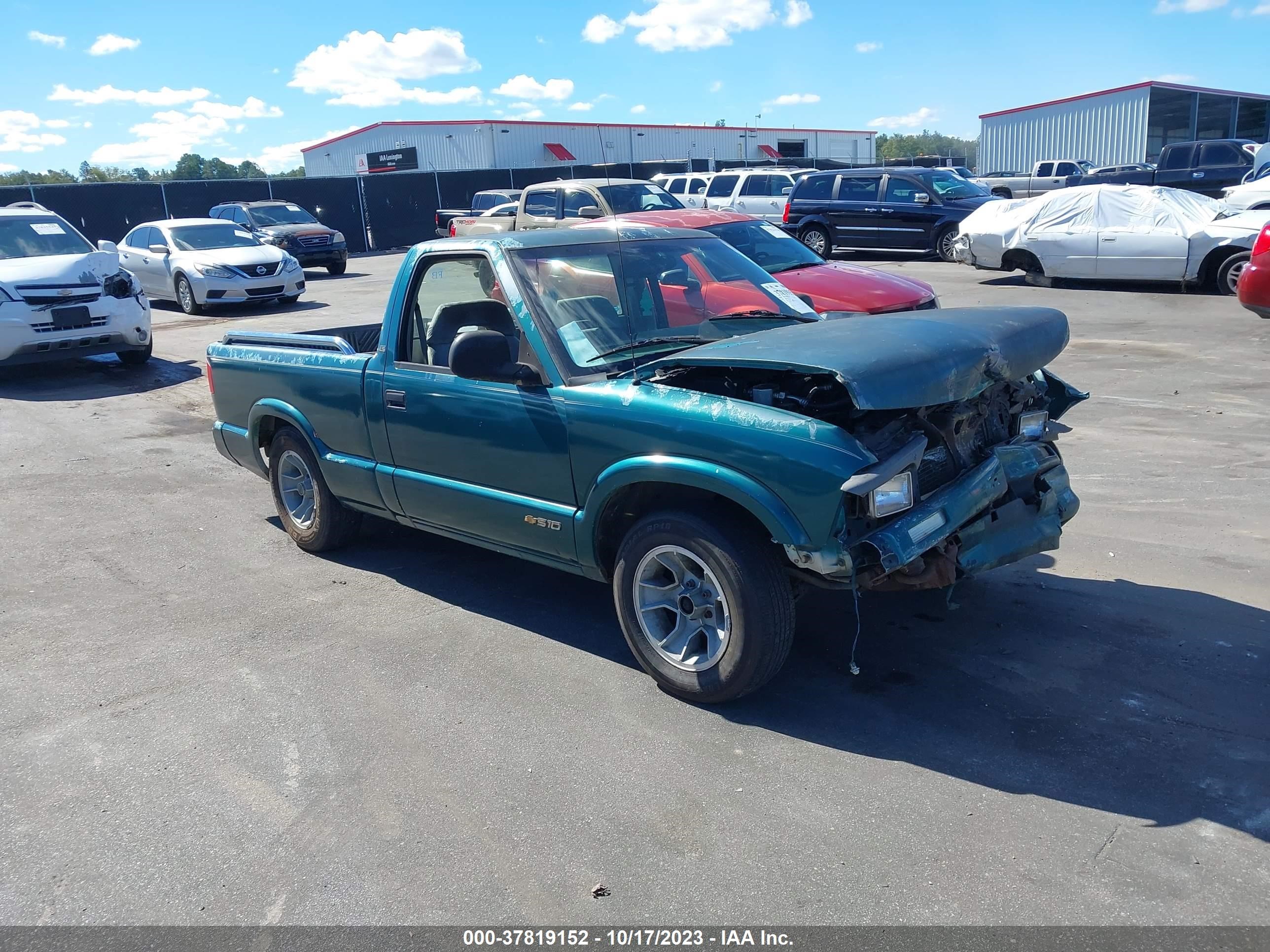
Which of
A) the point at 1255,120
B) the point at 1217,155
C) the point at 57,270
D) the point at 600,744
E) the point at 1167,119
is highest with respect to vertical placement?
the point at 1167,119

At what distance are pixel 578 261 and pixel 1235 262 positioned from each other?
12918 mm

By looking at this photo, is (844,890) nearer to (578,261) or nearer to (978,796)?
(978,796)

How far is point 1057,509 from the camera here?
4.50 metres

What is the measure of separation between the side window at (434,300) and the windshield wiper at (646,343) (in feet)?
2.82

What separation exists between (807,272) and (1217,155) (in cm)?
2203

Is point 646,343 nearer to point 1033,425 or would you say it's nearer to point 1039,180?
point 1033,425

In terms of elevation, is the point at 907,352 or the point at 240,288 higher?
the point at 907,352

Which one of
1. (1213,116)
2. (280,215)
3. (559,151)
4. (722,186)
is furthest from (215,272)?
(1213,116)

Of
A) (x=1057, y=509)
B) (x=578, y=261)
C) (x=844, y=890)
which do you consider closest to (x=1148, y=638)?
(x=1057, y=509)

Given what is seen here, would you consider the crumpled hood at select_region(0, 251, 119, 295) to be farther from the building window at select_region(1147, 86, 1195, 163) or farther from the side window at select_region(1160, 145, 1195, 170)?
the building window at select_region(1147, 86, 1195, 163)

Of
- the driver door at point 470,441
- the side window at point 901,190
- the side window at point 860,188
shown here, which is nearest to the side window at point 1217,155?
the side window at point 901,190

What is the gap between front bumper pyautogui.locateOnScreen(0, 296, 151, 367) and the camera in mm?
11789

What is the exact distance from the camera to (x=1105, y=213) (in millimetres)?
15680

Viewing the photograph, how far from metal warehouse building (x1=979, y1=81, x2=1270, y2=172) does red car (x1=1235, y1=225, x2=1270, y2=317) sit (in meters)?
37.5
